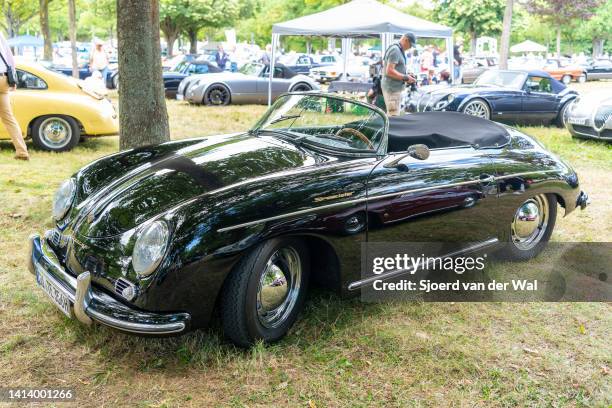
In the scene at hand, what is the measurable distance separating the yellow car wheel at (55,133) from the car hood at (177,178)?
4.90 meters

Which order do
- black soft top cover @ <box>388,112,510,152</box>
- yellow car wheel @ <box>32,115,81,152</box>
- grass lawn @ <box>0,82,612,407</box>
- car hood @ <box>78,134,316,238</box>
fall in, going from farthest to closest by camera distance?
yellow car wheel @ <box>32,115,81,152</box>, black soft top cover @ <box>388,112,510,152</box>, car hood @ <box>78,134,316,238</box>, grass lawn @ <box>0,82,612,407</box>

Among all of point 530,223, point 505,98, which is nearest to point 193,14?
point 505,98

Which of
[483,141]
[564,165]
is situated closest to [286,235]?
[483,141]

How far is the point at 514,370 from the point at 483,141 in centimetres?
184

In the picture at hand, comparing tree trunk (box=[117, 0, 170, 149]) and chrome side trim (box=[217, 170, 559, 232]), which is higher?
tree trunk (box=[117, 0, 170, 149])

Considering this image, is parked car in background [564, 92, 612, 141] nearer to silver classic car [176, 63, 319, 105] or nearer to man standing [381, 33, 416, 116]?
man standing [381, 33, 416, 116]

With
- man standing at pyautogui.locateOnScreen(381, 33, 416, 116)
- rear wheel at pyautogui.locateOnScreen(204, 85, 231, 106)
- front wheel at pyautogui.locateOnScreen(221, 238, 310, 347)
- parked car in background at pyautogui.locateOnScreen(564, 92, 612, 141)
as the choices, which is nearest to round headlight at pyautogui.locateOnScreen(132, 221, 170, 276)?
front wheel at pyautogui.locateOnScreen(221, 238, 310, 347)

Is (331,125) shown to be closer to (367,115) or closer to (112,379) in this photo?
(367,115)

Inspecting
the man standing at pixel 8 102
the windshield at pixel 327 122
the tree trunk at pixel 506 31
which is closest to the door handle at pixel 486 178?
the windshield at pixel 327 122

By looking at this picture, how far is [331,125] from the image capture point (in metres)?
4.06

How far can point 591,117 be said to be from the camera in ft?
32.5

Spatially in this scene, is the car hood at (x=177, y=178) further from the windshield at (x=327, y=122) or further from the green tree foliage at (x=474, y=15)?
the green tree foliage at (x=474, y=15)

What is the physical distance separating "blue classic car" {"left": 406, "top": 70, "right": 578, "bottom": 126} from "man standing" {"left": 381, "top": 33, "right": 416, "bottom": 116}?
8.58ft

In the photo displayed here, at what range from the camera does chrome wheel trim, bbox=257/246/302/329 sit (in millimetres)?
3139
